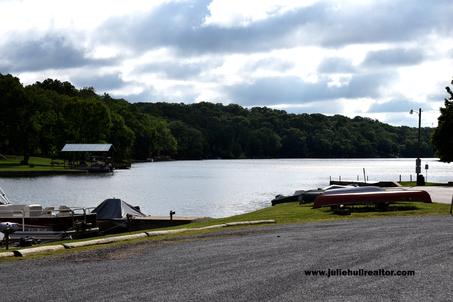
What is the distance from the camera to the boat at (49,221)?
3312cm

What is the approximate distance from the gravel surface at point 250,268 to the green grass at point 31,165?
360 ft

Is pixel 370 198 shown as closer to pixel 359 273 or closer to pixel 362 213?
pixel 362 213

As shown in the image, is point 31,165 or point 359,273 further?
point 31,165

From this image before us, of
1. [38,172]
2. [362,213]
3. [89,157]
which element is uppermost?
[89,157]

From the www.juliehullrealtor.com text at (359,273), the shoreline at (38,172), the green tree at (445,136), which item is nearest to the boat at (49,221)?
the www.juliehullrealtor.com text at (359,273)

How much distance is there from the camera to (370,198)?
3162 cm

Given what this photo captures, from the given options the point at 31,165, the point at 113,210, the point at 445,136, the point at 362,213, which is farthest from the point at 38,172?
the point at 362,213

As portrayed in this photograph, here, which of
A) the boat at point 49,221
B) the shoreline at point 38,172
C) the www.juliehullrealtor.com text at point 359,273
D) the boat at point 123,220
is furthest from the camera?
the shoreline at point 38,172

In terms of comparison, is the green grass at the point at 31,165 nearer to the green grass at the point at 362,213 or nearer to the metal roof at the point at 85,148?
the metal roof at the point at 85,148

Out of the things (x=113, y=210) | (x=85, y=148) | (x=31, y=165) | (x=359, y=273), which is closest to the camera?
(x=359, y=273)

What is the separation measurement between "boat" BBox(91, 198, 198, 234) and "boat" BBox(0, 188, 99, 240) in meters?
1.50

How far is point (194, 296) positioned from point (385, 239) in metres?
8.46

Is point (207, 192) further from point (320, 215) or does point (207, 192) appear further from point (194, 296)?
point (194, 296)

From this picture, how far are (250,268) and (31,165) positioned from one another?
406 ft
